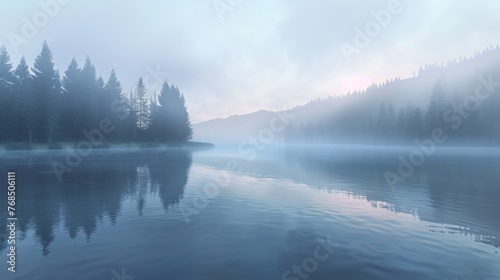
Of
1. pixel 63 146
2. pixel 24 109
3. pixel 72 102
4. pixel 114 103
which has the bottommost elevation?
pixel 63 146

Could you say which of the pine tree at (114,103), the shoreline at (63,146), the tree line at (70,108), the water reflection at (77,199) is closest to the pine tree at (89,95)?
the tree line at (70,108)

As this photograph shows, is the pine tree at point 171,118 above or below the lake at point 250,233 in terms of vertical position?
above

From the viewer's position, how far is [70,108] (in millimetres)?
75938

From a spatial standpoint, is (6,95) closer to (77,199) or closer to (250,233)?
(77,199)

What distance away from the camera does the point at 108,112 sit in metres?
86.3

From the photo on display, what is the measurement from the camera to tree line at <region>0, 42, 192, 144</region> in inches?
2509

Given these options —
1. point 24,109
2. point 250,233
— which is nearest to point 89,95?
point 24,109

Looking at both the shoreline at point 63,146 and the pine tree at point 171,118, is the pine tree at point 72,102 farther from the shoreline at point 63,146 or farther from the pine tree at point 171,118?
the pine tree at point 171,118

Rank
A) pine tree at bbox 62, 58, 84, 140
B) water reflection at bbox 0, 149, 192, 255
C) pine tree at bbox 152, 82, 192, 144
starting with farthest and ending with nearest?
pine tree at bbox 152, 82, 192, 144, pine tree at bbox 62, 58, 84, 140, water reflection at bbox 0, 149, 192, 255

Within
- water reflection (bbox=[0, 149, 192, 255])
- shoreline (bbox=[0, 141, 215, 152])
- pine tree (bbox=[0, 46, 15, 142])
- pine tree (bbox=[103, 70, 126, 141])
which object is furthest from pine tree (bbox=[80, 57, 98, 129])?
water reflection (bbox=[0, 149, 192, 255])

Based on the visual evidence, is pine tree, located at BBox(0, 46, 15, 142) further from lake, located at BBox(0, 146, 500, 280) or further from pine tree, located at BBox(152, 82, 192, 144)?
lake, located at BBox(0, 146, 500, 280)

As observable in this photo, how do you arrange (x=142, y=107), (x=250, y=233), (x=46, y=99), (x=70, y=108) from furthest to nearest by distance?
(x=142, y=107) < (x=70, y=108) < (x=46, y=99) < (x=250, y=233)

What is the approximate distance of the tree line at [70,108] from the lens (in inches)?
2509

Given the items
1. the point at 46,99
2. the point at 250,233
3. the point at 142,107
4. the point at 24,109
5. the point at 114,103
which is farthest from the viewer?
the point at 142,107
